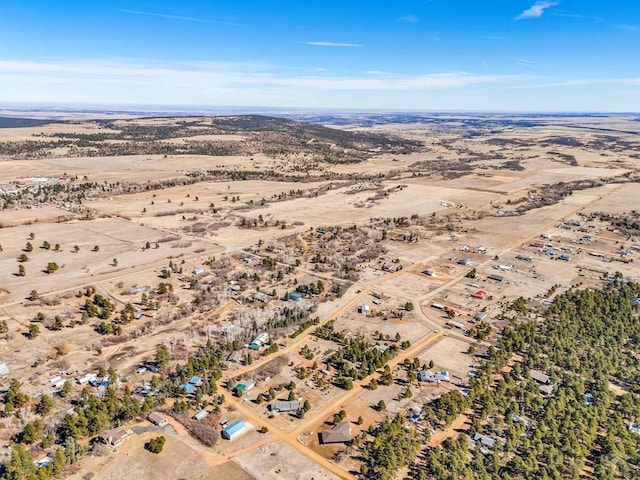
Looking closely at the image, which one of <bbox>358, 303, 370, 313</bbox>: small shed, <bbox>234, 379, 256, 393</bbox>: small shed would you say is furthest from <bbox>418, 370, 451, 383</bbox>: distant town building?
<bbox>234, 379, 256, 393</bbox>: small shed

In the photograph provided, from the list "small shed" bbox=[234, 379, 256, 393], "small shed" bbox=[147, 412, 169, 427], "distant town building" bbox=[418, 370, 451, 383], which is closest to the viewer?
"small shed" bbox=[147, 412, 169, 427]

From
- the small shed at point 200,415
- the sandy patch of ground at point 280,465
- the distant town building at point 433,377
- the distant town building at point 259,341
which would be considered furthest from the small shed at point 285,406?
the distant town building at point 433,377

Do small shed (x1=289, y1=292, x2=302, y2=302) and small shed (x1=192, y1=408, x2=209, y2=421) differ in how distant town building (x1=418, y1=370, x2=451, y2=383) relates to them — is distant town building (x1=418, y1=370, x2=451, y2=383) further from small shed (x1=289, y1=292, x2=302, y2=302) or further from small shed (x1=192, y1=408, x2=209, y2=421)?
small shed (x1=289, y1=292, x2=302, y2=302)

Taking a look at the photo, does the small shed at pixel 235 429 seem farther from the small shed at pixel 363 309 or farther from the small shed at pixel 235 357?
the small shed at pixel 363 309

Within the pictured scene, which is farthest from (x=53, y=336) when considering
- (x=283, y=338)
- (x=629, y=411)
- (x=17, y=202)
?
(x=17, y=202)

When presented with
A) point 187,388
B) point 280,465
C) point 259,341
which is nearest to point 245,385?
point 187,388

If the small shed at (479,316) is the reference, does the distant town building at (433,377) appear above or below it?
below
